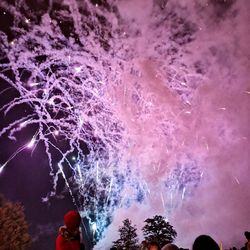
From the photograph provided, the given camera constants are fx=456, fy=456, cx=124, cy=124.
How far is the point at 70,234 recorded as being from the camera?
5781mm

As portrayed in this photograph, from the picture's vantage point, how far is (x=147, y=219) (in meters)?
48.6

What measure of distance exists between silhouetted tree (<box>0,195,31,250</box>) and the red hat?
27.9 metres

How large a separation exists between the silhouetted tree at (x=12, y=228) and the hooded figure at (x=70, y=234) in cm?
2779

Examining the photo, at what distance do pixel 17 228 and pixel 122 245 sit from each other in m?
21.9

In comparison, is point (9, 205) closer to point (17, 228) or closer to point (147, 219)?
point (17, 228)

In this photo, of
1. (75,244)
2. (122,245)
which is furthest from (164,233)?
(75,244)

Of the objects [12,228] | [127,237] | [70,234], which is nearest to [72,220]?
[70,234]

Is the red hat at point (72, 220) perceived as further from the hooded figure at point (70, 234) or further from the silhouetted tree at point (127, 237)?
the silhouetted tree at point (127, 237)

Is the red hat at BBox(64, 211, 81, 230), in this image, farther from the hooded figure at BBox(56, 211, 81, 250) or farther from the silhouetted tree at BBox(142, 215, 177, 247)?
the silhouetted tree at BBox(142, 215, 177, 247)

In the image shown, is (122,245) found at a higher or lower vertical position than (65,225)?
higher

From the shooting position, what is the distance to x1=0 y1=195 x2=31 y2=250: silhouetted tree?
32344 mm

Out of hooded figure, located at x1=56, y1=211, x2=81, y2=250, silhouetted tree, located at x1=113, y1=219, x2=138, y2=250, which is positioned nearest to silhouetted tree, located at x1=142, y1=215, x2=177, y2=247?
silhouetted tree, located at x1=113, y1=219, x2=138, y2=250

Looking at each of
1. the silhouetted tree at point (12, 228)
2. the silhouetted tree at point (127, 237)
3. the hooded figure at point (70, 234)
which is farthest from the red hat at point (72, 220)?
the silhouetted tree at point (127, 237)

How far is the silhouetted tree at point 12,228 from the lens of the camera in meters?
32.3
